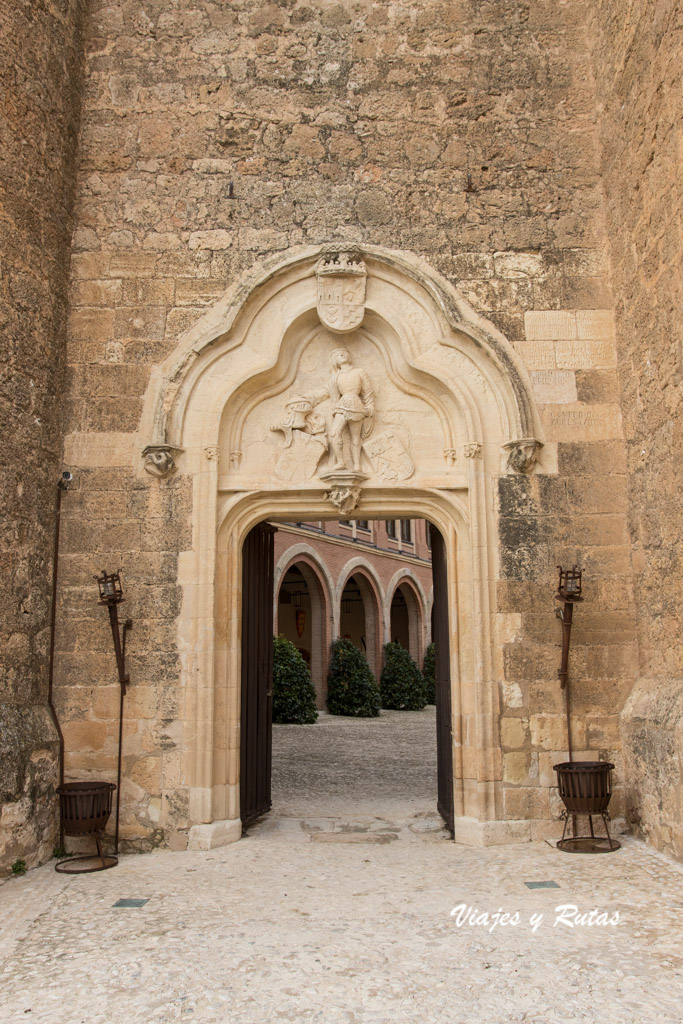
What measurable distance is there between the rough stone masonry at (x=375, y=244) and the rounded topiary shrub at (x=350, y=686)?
11.7 m

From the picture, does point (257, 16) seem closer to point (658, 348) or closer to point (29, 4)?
point (29, 4)

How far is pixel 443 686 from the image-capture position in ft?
20.1

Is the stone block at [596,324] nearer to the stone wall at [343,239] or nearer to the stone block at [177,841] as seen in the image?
the stone wall at [343,239]

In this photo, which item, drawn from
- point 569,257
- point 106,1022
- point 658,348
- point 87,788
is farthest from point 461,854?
point 569,257

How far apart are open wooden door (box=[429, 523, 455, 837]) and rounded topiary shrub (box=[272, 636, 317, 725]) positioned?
8514 mm

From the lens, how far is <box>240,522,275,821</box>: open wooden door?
602cm

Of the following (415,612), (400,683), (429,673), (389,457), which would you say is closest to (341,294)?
(389,457)

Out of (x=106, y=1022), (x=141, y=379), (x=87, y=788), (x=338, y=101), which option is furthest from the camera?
(x=338, y=101)

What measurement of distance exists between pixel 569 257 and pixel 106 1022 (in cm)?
561

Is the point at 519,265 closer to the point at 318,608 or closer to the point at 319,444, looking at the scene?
the point at 319,444

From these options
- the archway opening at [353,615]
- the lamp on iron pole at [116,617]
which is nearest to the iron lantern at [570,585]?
the lamp on iron pole at [116,617]

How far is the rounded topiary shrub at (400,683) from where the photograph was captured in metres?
19.2

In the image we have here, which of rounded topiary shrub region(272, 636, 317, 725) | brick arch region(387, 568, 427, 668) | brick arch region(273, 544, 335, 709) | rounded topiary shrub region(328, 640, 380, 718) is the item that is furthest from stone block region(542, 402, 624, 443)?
brick arch region(387, 568, 427, 668)

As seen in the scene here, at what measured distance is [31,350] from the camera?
5.62 m
